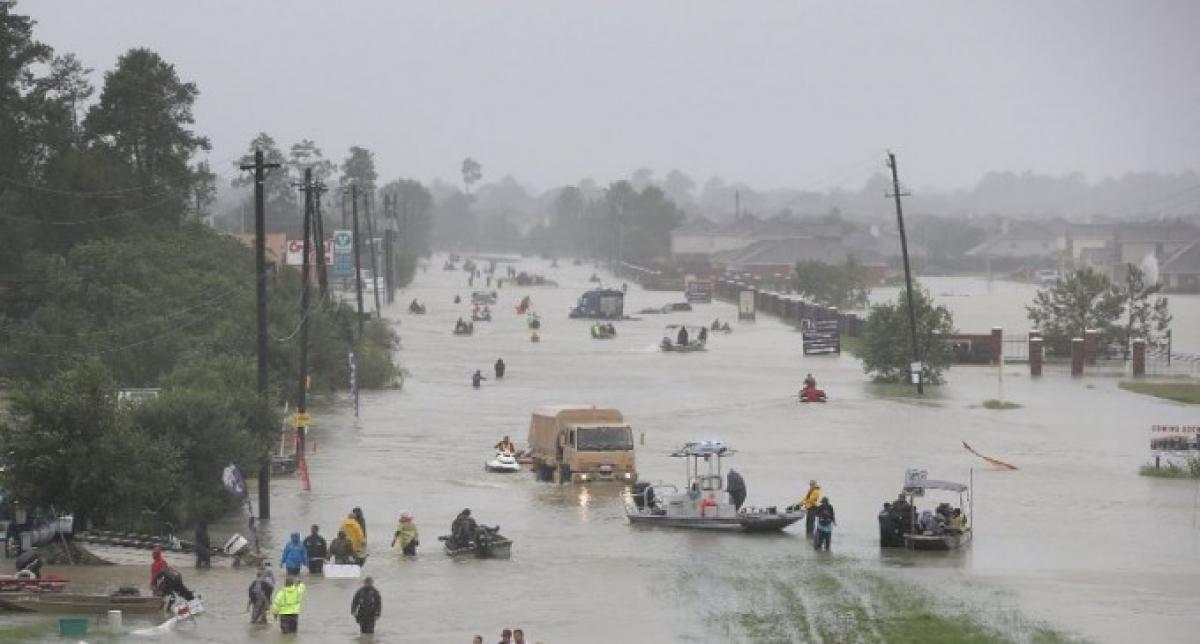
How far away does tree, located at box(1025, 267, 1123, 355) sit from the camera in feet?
290

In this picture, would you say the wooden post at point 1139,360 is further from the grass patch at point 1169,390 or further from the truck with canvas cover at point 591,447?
the truck with canvas cover at point 591,447

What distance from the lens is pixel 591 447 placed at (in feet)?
153

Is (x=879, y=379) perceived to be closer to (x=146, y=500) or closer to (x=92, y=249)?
(x=92, y=249)

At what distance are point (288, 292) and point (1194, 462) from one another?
40.0 metres

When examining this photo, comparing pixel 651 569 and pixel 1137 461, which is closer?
pixel 651 569

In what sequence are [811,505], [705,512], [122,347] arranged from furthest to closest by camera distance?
[122,347], [705,512], [811,505]

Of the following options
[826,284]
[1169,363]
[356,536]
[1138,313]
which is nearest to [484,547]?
[356,536]

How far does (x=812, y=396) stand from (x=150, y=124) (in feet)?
126

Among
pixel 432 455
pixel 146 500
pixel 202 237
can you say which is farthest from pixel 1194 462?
pixel 202 237

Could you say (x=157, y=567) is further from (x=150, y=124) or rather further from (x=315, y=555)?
(x=150, y=124)

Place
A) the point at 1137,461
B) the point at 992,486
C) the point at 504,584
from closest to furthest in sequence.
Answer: the point at 504,584 → the point at 992,486 → the point at 1137,461

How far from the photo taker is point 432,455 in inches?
2141

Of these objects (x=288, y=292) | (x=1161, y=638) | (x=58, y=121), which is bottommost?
(x=1161, y=638)

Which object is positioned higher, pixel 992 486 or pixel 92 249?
pixel 92 249
